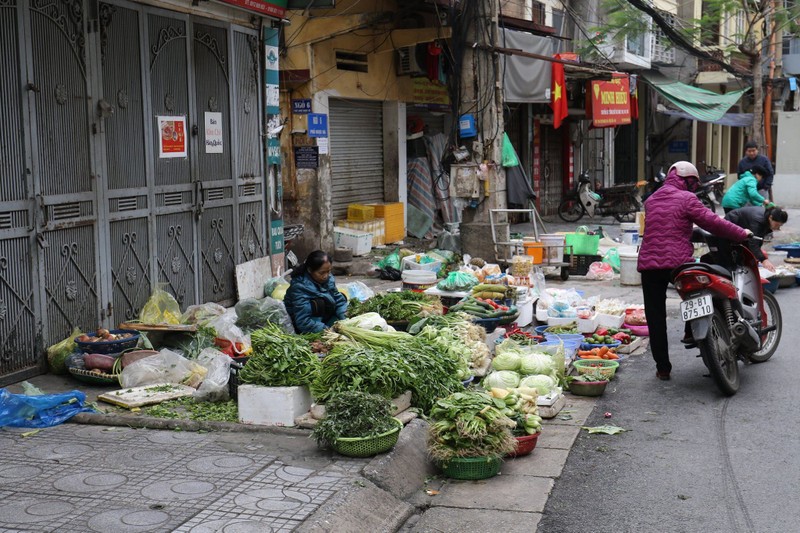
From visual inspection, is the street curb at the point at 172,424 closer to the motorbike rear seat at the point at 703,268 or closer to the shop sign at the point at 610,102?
the motorbike rear seat at the point at 703,268

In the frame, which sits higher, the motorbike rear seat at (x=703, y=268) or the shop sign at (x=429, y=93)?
the shop sign at (x=429, y=93)

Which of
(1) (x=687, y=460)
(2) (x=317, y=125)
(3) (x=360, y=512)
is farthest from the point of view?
(2) (x=317, y=125)

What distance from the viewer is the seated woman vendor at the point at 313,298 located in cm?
810

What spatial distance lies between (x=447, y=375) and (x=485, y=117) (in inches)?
339

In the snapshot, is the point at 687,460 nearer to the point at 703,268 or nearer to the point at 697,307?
the point at 697,307

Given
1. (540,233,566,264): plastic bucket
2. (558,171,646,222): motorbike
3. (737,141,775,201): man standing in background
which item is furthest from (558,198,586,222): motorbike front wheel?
(540,233,566,264): plastic bucket

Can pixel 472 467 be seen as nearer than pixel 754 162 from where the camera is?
Yes

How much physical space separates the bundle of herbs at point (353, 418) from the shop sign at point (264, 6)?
18.9ft

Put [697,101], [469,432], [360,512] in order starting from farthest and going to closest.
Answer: [697,101] → [469,432] → [360,512]

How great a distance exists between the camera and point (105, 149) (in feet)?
28.0

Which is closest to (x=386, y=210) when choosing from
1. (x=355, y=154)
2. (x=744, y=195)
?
(x=355, y=154)

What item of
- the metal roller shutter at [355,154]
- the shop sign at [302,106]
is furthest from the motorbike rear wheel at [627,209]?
the shop sign at [302,106]

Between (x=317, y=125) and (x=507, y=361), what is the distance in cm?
783

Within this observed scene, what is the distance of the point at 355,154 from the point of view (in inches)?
690
